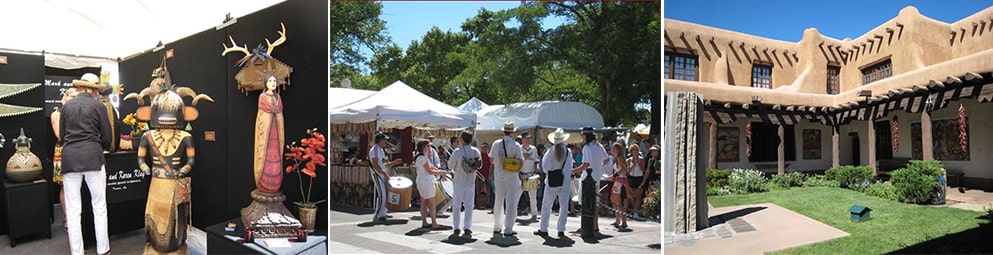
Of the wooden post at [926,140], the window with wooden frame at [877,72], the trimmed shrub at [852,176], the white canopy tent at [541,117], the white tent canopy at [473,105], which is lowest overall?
the trimmed shrub at [852,176]

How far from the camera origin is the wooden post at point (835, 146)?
5278mm

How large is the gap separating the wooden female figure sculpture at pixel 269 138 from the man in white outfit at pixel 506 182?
1966 mm

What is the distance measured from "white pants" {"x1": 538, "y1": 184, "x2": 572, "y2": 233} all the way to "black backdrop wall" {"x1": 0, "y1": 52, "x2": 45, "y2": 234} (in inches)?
196

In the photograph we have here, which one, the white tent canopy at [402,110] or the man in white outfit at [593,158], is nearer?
the man in white outfit at [593,158]

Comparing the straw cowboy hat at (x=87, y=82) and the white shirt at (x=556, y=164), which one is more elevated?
the straw cowboy hat at (x=87, y=82)

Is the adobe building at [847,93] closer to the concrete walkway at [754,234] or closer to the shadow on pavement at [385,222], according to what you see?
the concrete walkway at [754,234]

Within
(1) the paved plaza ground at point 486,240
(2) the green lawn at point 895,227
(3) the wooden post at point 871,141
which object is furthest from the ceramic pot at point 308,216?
(3) the wooden post at point 871,141

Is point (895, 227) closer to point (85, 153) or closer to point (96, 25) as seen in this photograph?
point (85, 153)

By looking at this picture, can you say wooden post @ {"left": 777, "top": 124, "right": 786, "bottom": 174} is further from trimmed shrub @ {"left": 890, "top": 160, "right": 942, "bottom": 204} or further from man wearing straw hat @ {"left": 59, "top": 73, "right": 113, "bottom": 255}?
man wearing straw hat @ {"left": 59, "top": 73, "right": 113, "bottom": 255}

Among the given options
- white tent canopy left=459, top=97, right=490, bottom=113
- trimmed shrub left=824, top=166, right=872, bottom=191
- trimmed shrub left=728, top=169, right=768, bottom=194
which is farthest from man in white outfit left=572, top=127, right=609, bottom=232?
trimmed shrub left=824, top=166, right=872, bottom=191

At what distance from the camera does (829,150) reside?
542cm

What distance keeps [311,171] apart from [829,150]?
187 inches

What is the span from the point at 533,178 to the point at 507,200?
0.32 m

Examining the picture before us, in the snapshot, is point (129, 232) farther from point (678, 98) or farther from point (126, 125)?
point (678, 98)
